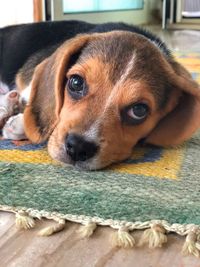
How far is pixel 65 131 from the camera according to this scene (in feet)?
5.76

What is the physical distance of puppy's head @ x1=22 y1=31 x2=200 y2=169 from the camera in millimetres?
1749

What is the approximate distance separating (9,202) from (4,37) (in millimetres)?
1680

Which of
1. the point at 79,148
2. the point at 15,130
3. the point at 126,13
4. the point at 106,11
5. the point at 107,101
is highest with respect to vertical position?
the point at 107,101

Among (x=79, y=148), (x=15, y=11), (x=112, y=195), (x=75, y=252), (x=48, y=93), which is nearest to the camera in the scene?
(x=75, y=252)

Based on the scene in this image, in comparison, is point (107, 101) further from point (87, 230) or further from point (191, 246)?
point (191, 246)

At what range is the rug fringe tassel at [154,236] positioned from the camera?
52.7 inches

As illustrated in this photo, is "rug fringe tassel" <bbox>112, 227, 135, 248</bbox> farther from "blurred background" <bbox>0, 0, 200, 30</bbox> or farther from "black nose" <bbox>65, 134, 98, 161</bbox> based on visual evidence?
"blurred background" <bbox>0, 0, 200, 30</bbox>

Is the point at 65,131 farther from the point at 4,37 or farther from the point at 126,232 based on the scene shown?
the point at 4,37

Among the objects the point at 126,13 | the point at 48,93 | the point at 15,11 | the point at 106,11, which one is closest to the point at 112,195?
the point at 48,93

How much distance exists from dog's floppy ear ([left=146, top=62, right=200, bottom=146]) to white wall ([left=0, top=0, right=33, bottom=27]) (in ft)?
10.9

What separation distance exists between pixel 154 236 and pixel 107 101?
606mm

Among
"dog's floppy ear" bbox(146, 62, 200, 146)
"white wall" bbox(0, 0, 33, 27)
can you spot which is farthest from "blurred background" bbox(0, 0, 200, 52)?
"dog's floppy ear" bbox(146, 62, 200, 146)

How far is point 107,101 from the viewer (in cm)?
179

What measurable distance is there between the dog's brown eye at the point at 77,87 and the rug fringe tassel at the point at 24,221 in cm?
58
